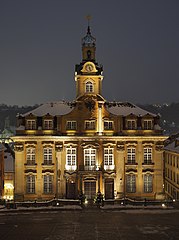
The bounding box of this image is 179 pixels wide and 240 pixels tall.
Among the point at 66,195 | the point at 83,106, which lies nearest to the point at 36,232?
the point at 66,195

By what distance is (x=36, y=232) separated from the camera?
111 feet

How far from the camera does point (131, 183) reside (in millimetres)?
54594

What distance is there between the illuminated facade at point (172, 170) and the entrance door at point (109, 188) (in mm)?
11746

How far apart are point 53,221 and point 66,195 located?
15.4 m

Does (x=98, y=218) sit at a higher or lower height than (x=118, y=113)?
lower

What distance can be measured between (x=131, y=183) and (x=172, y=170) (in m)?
12.0

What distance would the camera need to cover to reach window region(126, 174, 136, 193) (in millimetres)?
54438

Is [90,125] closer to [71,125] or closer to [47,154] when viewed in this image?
[71,125]

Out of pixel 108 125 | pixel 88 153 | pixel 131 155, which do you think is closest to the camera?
pixel 88 153

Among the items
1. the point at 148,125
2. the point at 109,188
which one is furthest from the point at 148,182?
the point at 148,125

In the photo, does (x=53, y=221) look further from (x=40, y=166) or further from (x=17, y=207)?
(x=40, y=166)

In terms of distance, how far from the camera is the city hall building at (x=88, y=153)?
177 ft

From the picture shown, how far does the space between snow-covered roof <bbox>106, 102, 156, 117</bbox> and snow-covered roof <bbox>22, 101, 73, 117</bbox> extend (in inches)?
232

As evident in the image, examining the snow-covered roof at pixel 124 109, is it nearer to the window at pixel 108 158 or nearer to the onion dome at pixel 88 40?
the window at pixel 108 158
